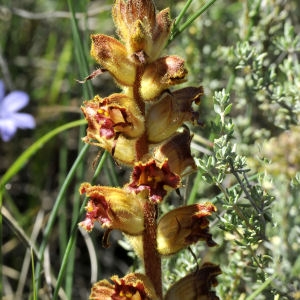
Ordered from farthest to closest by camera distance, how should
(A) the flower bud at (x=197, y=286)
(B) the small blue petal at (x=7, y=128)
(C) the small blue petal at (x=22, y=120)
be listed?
(C) the small blue petal at (x=22, y=120)
(B) the small blue petal at (x=7, y=128)
(A) the flower bud at (x=197, y=286)

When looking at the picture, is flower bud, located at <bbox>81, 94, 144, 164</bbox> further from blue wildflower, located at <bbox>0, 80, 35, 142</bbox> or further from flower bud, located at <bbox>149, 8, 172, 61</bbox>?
blue wildflower, located at <bbox>0, 80, 35, 142</bbox>

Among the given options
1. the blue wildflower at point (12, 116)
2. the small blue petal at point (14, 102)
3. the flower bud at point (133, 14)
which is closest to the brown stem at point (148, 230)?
the flower bud at point (133, 14)

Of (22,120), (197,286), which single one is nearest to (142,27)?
(197,286)

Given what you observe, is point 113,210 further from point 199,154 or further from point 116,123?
point 199,154

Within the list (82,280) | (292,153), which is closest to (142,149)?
(292,153)

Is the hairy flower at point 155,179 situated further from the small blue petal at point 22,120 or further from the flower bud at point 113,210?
the small blue petal at point 22,120

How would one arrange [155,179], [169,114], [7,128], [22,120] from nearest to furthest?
[155,179], [169,114], [7,128], [22,120]
